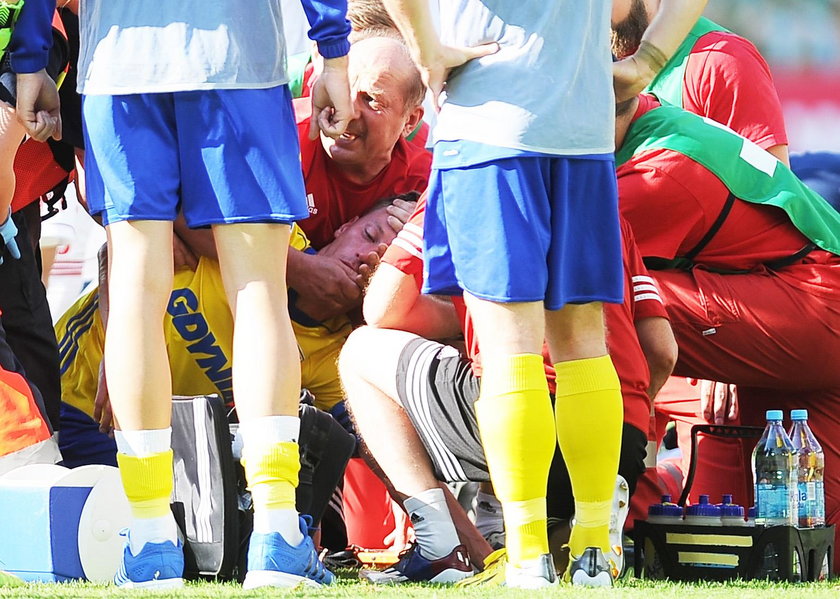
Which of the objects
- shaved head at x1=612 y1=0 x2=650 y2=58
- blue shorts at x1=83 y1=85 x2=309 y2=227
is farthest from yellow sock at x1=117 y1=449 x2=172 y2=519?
shaved head at x1=612 y1=0 x2=650 y2=58

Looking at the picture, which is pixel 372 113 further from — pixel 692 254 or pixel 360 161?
pixel 692 254

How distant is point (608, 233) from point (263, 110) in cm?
63

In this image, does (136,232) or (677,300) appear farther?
(677,300)

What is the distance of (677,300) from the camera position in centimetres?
317

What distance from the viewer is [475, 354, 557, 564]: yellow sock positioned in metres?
2.17

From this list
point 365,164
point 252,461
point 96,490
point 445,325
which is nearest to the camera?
point 252,461

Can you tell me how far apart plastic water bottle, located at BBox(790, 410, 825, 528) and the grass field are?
404 mm

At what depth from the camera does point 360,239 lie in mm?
3264

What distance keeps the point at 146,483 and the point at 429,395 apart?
67cm

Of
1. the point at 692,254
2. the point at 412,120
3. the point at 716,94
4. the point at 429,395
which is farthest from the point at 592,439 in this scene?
the point at 716,94

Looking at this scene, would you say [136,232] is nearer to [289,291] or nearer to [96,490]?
[96,490]

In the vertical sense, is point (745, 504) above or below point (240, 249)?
below

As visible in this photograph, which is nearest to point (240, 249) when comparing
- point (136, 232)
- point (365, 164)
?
point (136, 232)

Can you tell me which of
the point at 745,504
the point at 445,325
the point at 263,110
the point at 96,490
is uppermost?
the point at 263,110
